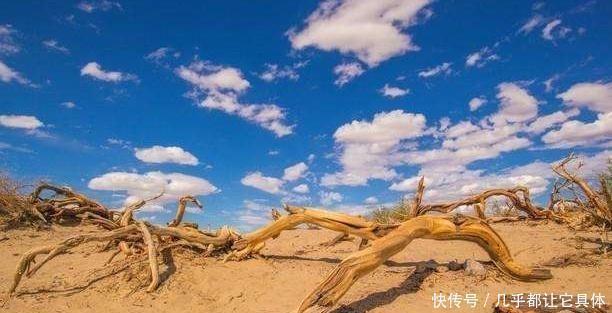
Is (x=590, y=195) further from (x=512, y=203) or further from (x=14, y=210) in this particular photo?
(x=14, y=210)

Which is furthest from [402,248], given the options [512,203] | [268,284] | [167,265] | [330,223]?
[512,203]

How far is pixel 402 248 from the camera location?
203 inches

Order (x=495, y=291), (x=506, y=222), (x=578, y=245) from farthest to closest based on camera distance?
(x=506, y=222) < (x=578, y=245) < (x=495, y=291)

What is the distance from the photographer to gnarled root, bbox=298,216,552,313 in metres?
4.41

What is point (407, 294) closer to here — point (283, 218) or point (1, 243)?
point (283, 218)

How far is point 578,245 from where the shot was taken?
725cm

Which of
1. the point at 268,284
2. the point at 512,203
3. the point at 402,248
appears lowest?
the point at 268,284

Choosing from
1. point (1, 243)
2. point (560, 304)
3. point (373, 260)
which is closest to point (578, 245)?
point (560, 304)

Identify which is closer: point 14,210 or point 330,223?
point 330,223

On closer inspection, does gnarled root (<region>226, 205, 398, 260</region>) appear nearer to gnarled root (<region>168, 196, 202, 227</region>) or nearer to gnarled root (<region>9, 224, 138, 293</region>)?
gnarled root (<region>168, 196, 202, 227</region>)

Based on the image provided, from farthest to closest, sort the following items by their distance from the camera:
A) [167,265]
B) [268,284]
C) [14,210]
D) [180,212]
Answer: [14,210]
[180,212]
[167,265]
[268,284]

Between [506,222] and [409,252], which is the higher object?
[506,222]

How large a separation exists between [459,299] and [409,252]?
2102 millimetres

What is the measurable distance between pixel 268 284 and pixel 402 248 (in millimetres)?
1619
